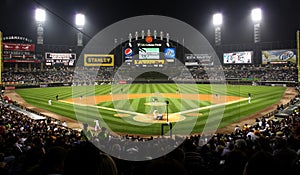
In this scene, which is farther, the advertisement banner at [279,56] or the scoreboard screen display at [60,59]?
the scoreboard screen display at [60,59]

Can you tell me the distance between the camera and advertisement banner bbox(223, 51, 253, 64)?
86.1 metres

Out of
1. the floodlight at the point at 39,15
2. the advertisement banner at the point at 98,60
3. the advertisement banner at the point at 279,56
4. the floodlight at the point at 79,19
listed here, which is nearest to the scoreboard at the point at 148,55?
the advertisement banner at the point at 98,60

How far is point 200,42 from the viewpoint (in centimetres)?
10619

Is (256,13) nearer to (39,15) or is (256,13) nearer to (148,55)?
(148,55)

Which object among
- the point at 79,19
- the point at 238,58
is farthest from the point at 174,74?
the point at 79,19

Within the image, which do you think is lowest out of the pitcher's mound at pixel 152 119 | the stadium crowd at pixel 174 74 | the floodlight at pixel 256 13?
the pitcher's mound at pixel 152 119

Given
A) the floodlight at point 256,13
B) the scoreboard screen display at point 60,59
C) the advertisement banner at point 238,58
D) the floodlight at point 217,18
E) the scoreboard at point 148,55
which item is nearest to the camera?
the floodlight at point 256,13

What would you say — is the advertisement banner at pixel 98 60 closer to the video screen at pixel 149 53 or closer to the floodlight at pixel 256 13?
the video screen at pixel 149 53

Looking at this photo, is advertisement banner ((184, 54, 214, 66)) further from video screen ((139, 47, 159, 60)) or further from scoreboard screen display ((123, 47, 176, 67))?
video screen ((139, 47, 159, 60))

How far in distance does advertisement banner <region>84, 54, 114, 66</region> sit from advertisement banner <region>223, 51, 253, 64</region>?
44503 millimetres

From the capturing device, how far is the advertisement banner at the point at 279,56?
76.4 m

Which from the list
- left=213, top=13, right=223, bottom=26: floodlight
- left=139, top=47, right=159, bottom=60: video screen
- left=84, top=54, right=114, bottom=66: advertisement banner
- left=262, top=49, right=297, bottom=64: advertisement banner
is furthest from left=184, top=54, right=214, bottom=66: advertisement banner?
left=84, top=54, right=114, bottom=66: advertisement banner

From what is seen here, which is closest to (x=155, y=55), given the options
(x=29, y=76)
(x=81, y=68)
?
(x=81, y=68)

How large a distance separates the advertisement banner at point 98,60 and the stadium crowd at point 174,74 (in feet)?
9.63
